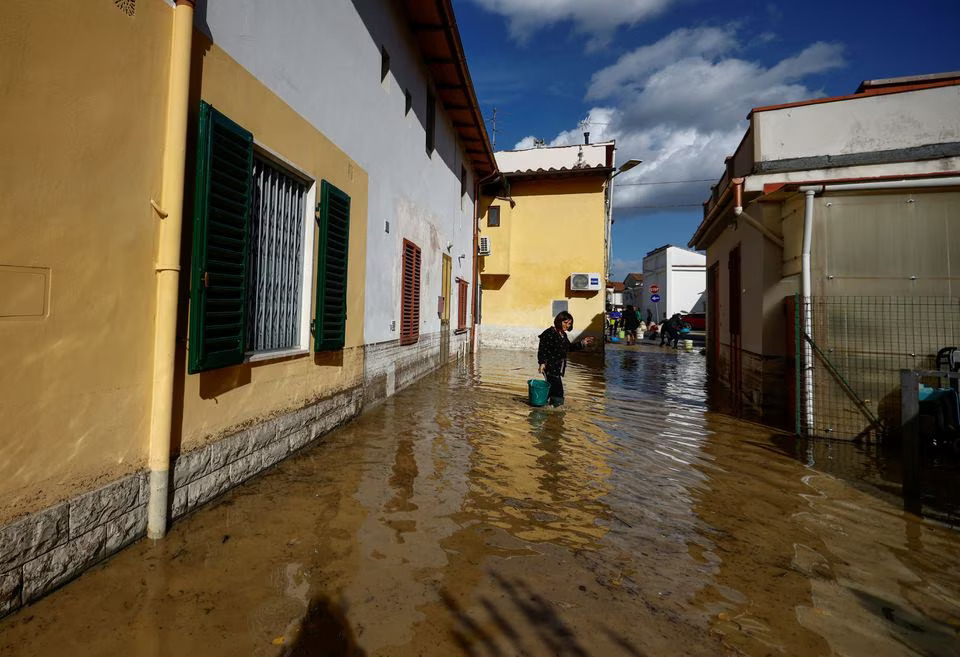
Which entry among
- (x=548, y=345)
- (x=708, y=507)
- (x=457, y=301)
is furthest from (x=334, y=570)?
(x=457, y=301)

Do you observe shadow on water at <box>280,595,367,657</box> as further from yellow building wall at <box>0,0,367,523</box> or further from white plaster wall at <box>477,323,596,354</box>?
white plaster wall at <box>477,323,596,354</box>

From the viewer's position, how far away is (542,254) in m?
17.7

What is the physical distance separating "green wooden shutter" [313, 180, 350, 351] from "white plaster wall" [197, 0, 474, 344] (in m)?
0.75

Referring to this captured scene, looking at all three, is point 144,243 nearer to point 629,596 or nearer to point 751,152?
point 629,596

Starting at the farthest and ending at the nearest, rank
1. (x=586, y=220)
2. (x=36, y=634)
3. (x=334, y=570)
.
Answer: (x=586, y=220) < (x=334, y=570) < (x=36, y=634)

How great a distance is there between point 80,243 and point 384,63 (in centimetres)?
567

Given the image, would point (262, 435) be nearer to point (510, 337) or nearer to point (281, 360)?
point (281, 360)

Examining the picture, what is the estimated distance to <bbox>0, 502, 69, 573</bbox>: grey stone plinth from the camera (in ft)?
6.89

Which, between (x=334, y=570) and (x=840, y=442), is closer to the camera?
(x=334, y=570)

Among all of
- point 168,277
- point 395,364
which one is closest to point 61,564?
point 168,277

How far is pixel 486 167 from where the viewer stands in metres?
15.1

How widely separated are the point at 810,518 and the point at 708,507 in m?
0.74

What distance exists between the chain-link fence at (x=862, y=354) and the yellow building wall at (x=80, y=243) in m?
6.76

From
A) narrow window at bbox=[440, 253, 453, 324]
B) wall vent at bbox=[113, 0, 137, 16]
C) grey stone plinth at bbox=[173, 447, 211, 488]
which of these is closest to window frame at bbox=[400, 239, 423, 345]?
narrow window at bbox=[440, 253, 453, 324]
